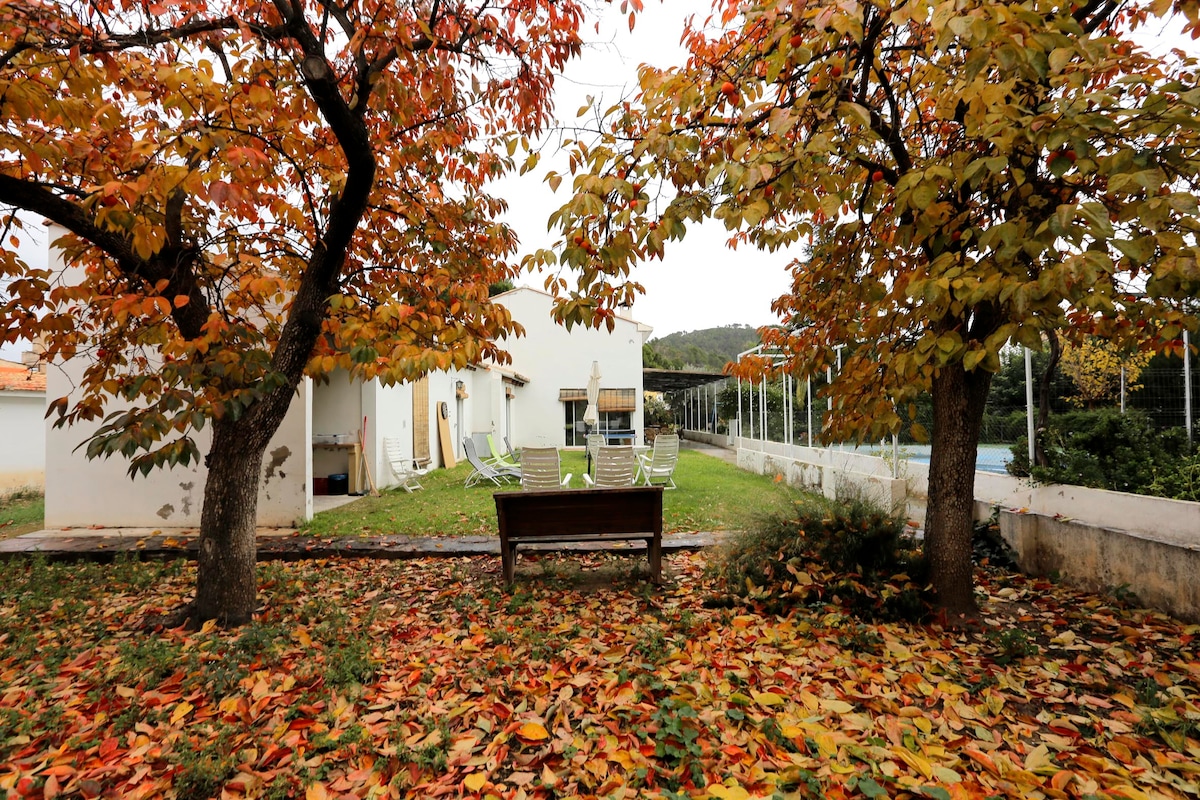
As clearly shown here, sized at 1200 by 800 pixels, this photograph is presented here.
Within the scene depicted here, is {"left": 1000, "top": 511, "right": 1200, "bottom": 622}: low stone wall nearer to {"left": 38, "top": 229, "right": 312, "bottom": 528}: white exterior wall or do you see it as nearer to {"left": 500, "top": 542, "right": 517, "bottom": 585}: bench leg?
{"left": 500, "top": 542, "right": 517, "bottom": 585}: bench leg

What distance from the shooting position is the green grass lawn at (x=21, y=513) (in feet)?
25.5

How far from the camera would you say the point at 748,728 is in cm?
256

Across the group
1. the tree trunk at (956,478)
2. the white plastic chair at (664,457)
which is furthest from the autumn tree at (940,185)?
the white plastic chair at (664,457)

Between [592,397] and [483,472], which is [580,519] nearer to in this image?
[483,472]

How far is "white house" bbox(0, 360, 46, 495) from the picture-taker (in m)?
12.4

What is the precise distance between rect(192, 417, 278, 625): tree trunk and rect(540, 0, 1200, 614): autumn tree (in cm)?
279

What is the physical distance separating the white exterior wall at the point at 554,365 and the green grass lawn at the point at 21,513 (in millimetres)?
14964

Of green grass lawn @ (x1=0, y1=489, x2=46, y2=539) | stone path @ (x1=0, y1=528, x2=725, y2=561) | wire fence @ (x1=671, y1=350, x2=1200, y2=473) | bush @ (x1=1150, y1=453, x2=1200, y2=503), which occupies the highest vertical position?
wire fence @ (x1=671, y1=350, x2=1200, y2=473)

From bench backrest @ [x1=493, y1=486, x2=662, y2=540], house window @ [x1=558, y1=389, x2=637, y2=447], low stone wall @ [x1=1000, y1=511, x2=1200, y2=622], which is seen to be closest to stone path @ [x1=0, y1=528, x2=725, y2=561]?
bench backrest @ [x1=493, y1=486, x2=662, y2=540]

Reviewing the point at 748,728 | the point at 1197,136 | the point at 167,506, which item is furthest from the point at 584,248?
the point at 167,506

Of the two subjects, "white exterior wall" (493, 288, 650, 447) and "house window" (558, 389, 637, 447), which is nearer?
"house window" (558, 389, 637, 447)

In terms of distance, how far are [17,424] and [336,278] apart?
46.0 feet

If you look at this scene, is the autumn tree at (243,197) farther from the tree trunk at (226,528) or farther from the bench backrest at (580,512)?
the bench backrest at (580,512)

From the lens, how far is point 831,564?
13.8 feet
